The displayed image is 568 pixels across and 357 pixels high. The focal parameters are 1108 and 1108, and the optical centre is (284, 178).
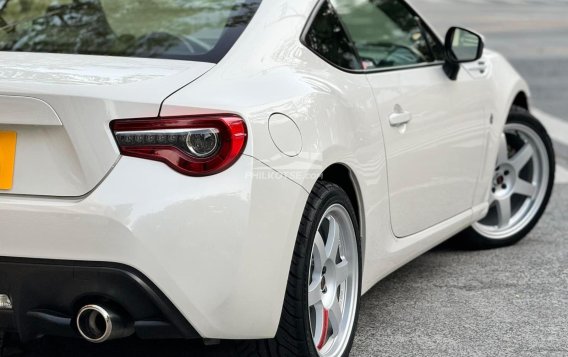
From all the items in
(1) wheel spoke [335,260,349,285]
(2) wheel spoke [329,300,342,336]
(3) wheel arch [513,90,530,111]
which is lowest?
(3) wheel arch [513,90,530,111]

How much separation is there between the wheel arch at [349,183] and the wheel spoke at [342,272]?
0.46 feet

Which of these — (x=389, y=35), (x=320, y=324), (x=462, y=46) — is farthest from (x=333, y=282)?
(x=462, y=46)

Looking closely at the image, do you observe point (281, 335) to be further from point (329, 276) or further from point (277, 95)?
point (277, 95)

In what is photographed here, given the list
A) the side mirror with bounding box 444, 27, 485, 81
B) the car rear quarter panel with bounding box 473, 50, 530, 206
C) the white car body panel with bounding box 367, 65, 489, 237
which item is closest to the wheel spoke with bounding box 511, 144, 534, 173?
the car rear quarter panel with bounding box 473, 50, 530, 206

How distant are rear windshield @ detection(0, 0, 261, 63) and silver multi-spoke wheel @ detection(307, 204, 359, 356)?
732mm

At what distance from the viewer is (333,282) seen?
4.00 meters

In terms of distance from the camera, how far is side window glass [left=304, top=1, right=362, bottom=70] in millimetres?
4094

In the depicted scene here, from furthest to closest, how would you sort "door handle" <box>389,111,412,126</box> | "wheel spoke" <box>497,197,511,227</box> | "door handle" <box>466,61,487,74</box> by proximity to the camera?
"wheel spoke" <box>497,197,511,227</box>
"door handle" <box>466,61,487,74</box>
"door handle" <box>389,111,412,126</box>

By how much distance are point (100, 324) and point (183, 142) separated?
2.01ft

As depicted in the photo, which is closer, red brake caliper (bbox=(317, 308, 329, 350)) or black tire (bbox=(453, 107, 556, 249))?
red brake caliper (bbox=(317, 308, 329, 350))

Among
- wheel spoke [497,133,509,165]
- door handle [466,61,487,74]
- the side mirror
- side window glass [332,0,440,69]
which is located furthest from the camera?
wheel spoke [497,133,509,165]

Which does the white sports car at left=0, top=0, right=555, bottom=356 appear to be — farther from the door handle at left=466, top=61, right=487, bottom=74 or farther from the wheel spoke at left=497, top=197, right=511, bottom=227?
the wheel spoke at left=497, top=197, right=511, bottom=227

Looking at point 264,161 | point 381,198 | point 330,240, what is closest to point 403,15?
point 381,198

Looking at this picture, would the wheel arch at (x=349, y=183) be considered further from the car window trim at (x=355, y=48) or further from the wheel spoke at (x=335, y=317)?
the car window trim at (x=355, y=48)
